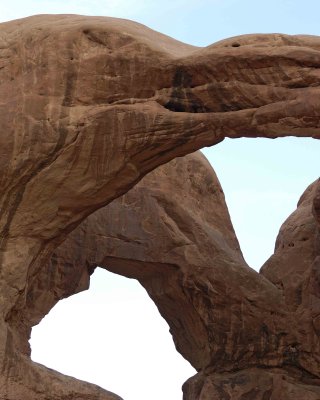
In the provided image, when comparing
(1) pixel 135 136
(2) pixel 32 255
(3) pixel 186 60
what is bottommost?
(2) pixel 32 255

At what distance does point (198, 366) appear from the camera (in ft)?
60.4

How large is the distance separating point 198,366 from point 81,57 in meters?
6.29

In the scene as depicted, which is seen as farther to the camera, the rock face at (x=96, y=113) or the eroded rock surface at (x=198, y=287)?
the eroded rock surface at (x=198, y=287)

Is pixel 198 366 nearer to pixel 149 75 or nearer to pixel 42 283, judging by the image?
pixel 42 283

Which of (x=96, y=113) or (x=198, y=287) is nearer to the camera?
(x=96, y=113)

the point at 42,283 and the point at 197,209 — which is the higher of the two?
the point at 197,209

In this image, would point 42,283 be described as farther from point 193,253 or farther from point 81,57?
point 81,57

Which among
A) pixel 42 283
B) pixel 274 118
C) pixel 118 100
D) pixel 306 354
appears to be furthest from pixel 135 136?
pixel 306 354

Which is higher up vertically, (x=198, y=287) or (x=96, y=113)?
(x=96, y=113)

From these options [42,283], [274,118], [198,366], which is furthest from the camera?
[198,366]

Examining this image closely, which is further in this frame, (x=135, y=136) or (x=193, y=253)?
(x=193, y=253)

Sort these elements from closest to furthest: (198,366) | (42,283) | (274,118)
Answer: (274,118)
(42,283)
(198,366)

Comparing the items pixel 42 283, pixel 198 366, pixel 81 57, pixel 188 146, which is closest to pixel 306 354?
pixel 198 366

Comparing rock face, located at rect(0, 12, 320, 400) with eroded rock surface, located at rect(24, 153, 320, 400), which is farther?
eroded rock surface, located at rect(24, 153, 320, 400)
